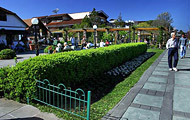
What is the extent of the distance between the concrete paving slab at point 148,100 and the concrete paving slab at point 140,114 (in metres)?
0.39

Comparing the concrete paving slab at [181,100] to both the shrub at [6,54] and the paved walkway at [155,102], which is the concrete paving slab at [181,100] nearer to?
the paved walkway at [155,102]

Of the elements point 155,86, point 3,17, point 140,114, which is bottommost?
point 140,114

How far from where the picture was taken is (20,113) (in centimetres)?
319

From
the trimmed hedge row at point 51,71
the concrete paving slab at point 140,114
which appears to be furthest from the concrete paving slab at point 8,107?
the concrete paving slab at point 140,114

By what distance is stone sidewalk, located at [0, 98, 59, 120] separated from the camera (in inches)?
119

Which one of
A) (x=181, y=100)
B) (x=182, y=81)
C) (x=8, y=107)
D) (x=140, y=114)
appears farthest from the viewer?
(x=182, y=81)

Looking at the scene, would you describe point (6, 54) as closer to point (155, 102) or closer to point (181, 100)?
point (155, 102)

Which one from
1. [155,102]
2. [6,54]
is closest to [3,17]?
[6,54]

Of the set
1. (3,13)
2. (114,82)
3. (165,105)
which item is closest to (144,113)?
(165,105)

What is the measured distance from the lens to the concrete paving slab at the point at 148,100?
3.65m

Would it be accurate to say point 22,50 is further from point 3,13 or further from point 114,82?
point 114,82

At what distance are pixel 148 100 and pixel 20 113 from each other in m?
2.98

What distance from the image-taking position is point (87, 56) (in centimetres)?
531

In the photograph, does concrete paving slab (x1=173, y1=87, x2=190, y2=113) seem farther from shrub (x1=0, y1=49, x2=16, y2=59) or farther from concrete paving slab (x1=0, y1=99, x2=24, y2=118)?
shrub (x1=0, y1=49, x2=16, y2=59)
